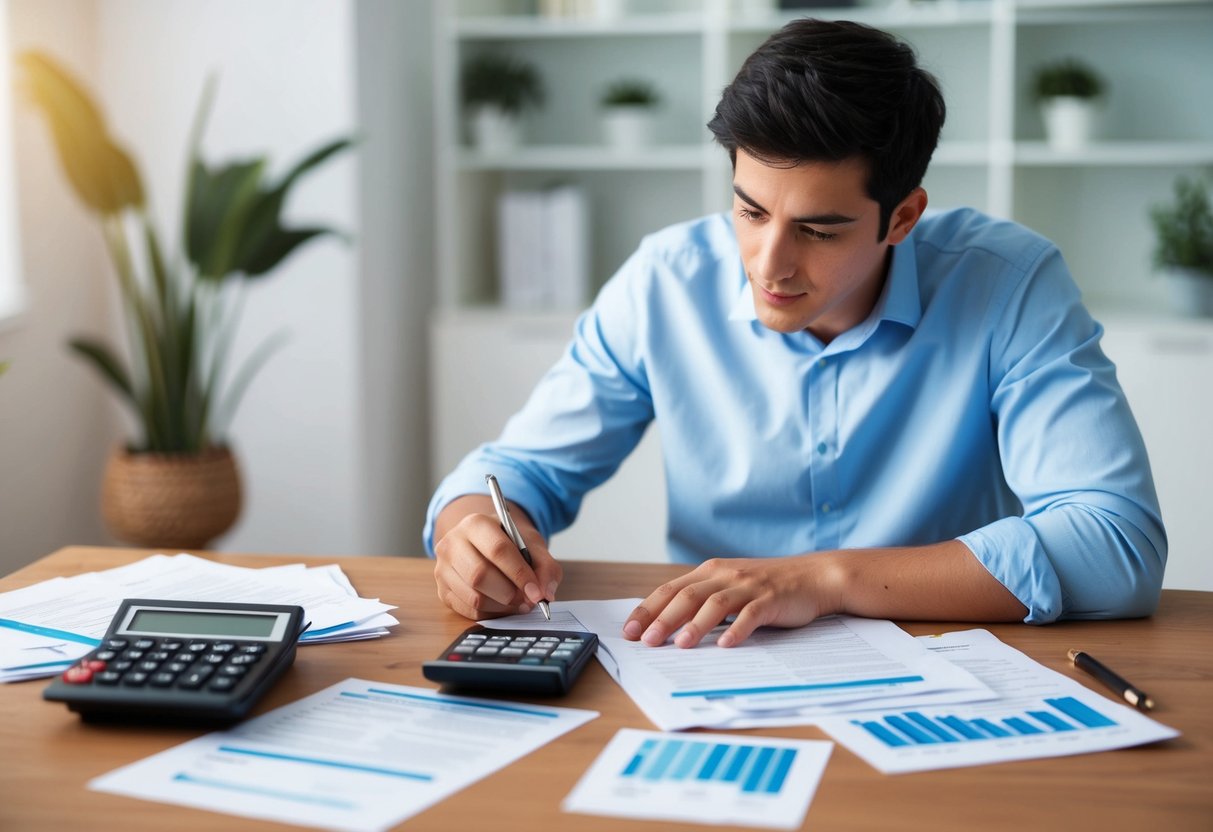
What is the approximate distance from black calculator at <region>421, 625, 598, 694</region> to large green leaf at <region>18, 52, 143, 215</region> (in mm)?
1865

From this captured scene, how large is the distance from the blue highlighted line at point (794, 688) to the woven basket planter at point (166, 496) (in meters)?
2.00

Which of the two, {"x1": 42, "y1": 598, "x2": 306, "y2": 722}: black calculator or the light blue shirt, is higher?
the light blue shirt

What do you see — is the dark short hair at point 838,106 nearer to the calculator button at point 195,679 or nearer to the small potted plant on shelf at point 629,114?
the calculator button at point 195,679

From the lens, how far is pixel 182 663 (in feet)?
3.29

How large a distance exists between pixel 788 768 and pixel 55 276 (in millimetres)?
2643

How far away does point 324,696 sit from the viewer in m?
1.04

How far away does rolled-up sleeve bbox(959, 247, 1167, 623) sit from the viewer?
1.25 meters

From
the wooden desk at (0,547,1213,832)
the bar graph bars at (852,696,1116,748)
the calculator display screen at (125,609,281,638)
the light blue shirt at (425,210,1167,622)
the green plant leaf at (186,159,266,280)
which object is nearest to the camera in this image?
the wooden desk at (0,547,1213,832)

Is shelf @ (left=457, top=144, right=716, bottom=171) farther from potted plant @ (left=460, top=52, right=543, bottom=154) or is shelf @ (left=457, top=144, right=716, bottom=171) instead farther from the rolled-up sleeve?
the rolled-up sleeve

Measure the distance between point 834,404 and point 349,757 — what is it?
34.3 inches

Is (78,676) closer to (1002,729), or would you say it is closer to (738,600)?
(738,600)

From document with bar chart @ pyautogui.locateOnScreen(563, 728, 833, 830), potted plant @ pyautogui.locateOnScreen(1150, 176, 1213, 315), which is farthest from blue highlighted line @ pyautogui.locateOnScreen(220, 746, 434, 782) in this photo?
potted plant @ pyautogui.locateOnScreen(1150, 176, 1213, 315)

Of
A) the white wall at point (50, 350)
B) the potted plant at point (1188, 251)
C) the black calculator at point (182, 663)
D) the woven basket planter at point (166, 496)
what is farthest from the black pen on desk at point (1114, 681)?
the white wall at point (50, 350)

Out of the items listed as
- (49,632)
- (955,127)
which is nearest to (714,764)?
(49,632)
